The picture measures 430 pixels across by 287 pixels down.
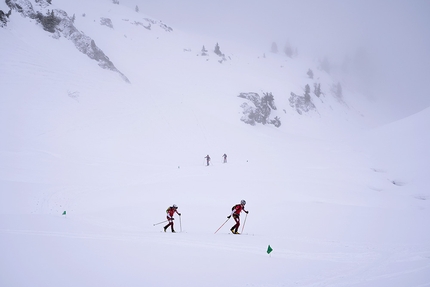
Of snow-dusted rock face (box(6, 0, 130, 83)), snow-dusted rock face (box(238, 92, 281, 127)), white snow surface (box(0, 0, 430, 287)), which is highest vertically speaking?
snow-dusted rock face (box(6, 0, 130, 83))

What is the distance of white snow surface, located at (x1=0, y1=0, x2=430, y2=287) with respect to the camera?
552cm

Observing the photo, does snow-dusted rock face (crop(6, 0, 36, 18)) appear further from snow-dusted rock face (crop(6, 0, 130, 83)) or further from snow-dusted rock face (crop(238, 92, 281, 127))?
snow-dusted rock face (crop(238, 92, 281, 127))

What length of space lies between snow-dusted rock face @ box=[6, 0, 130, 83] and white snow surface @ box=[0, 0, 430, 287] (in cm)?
164

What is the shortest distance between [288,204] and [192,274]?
11.0 m

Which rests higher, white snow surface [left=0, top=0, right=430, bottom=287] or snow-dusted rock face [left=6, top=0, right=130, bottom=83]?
snow-dusted rock face [left=6, top=0, right=130, bottom=83]

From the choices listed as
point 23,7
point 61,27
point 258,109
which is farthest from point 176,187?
point 23,7

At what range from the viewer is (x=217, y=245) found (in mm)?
7477

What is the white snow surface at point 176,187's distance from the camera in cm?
552

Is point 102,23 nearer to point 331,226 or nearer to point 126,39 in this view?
point 126,39

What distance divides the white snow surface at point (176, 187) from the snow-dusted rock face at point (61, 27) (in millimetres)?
1644

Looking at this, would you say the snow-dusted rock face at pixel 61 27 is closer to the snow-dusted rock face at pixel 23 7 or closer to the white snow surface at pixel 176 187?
the snow-dusted rock face at pixel 23 7

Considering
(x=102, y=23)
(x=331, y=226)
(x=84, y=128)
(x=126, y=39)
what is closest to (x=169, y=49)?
(x=126, y=39)

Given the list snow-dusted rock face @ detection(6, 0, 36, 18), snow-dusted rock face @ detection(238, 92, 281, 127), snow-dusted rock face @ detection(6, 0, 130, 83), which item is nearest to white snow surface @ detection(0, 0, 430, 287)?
snow-dusted rock face @ detection(6, 0, 130, 83)

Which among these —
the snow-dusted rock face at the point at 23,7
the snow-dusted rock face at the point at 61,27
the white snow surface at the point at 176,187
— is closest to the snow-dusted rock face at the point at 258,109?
the white snow surface at the point at 176,187
